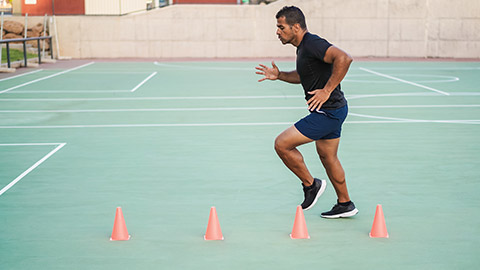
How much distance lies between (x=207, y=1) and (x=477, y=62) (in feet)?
64.7

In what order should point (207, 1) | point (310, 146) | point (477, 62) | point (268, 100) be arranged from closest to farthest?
point (310, 146) → point (268, 100) → point (477, 62) → point (207, 1)

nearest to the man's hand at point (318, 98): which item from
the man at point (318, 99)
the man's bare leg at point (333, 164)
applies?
the man at point (318, 99)

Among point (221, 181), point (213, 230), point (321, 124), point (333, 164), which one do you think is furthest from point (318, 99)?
point (221, 181)

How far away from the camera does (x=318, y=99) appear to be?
21.2 feet

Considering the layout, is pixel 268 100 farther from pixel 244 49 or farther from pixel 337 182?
pixel 244 49

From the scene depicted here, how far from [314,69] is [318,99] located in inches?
12.2

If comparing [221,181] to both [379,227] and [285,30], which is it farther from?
[379,227]

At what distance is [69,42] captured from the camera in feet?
103

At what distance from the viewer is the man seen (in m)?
6.39

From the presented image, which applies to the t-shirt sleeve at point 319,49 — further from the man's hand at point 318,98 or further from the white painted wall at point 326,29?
the white painted wall at point 326,29

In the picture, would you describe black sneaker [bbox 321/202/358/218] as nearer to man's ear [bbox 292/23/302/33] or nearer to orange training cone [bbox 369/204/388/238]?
orange training cone [bbox 369/204/388/238]

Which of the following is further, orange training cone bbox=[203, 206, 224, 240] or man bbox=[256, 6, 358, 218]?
man bbox=[256, 6, 358, 218]

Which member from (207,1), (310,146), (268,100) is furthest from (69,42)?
(310,146)

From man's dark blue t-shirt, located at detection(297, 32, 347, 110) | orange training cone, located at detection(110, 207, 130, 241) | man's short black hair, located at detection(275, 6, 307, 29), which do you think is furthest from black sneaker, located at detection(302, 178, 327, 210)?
orange training cone, located at detection(110, 207, 130, 241)
